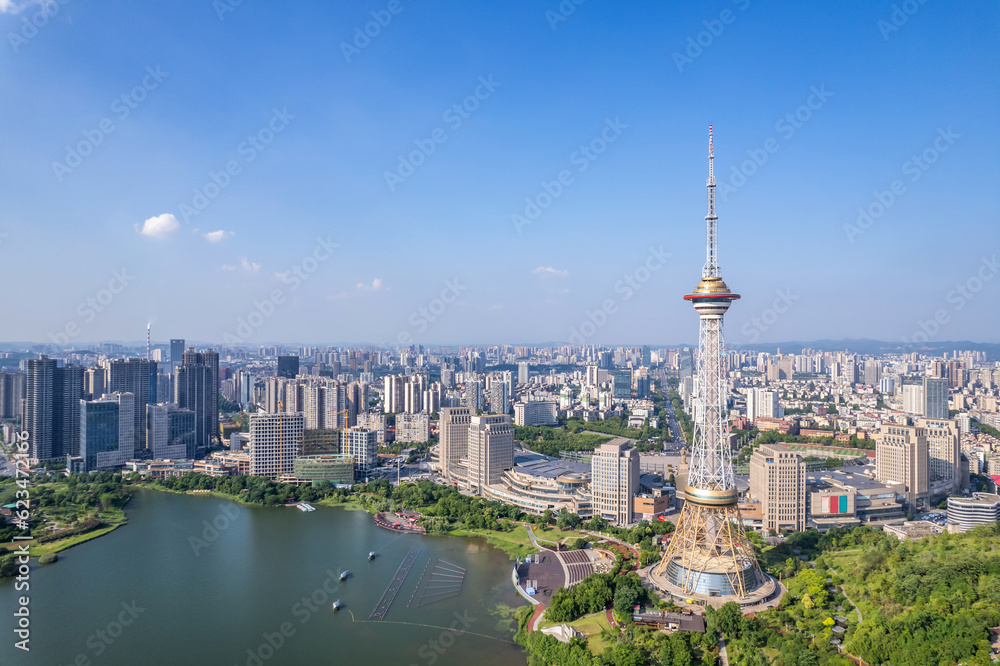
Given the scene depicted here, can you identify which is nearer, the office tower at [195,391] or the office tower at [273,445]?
the office tower at [273,445]

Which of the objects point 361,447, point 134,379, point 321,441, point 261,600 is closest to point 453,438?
point 361,447

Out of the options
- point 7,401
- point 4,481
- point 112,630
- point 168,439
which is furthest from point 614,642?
point 7,401

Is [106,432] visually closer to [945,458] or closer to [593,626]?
[593,626]

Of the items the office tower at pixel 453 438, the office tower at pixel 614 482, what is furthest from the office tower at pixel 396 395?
the office tower at pixel 614 482

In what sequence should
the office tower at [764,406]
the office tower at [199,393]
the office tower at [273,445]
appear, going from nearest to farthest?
the office tower at [273,445]
the office tower at [199,393]
the office tower at [764,406]

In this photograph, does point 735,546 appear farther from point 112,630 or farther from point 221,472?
point 221,472

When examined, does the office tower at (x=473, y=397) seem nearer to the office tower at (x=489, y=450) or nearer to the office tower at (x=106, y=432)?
the office tower at (x=489, y=450)

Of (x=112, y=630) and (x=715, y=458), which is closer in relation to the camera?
(x=112, y=630)
